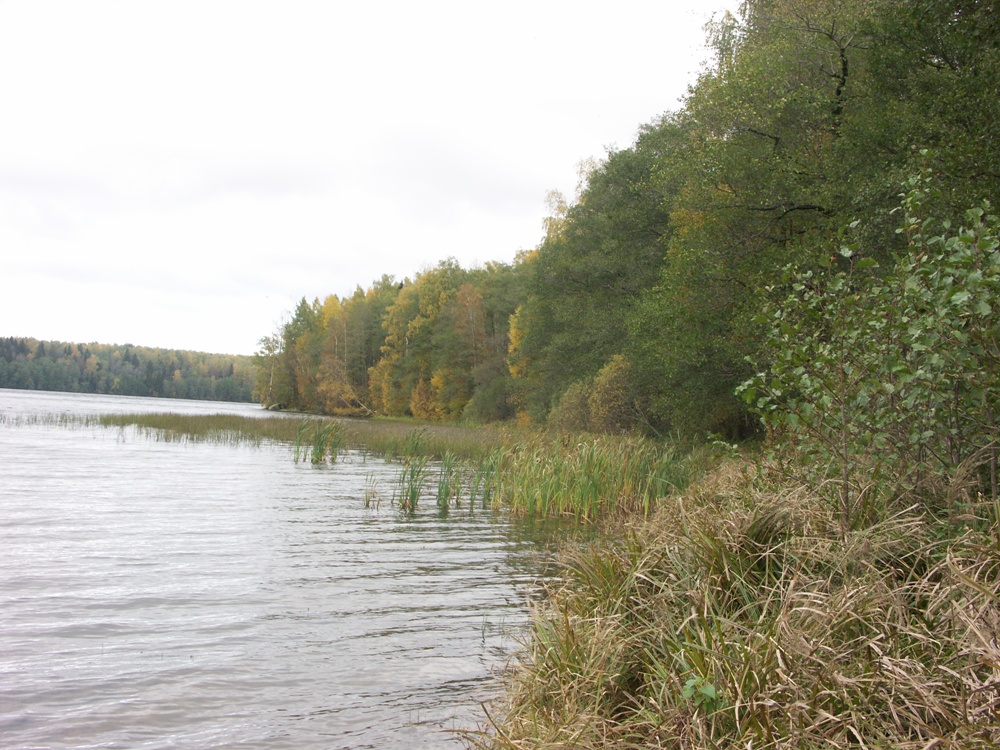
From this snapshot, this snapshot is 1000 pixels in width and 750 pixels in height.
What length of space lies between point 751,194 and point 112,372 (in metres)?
A: 128

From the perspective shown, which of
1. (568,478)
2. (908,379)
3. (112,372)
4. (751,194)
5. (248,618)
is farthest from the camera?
(112,372)

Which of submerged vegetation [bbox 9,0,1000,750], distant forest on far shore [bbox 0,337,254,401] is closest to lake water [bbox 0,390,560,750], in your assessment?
submerged vegetation [bbox 9,0,1000,750]

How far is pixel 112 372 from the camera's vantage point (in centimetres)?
12481

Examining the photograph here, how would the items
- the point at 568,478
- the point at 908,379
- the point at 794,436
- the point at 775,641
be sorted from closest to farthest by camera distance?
the point at 775,641, the point at 908,379, the point at 794,436, the point at 568,478

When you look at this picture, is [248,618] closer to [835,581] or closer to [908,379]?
[835,581]

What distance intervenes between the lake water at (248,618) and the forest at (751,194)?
3.41 metres

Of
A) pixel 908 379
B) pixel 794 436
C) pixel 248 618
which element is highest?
pixel 908 379

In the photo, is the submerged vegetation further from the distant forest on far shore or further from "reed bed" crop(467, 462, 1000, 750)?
the distant forest on far shore

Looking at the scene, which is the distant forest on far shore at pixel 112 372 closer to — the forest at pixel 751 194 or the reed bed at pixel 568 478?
the forest at pixel 751 194

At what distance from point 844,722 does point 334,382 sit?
72.8 meters

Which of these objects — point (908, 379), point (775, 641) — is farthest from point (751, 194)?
point (775, 641)

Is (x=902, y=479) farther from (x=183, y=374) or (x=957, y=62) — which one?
(x=183, y=374)

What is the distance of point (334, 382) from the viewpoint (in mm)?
73750

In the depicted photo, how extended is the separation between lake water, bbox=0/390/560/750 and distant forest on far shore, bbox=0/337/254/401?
11527cm
